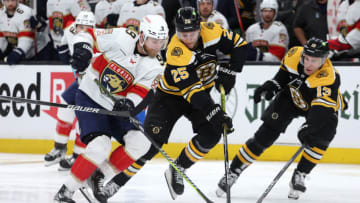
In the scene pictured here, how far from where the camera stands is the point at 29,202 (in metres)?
4.25

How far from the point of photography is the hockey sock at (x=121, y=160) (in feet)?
13.4

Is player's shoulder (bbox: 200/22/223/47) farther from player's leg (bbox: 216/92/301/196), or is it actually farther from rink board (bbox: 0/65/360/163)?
rink board (bbox: 0/65/360/163)

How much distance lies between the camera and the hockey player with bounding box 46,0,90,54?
7410 mm

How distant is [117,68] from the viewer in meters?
4.11

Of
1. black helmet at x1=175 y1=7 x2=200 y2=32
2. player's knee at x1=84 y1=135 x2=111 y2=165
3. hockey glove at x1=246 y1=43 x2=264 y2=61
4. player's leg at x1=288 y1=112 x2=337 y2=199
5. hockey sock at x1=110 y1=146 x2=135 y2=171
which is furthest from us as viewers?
hockey glove at x1=246 y1=43 x2=264 y2=61

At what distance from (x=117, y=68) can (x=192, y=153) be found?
829 mm

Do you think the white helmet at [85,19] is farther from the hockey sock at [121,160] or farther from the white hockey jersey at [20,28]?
the hockey sock at [121,160]

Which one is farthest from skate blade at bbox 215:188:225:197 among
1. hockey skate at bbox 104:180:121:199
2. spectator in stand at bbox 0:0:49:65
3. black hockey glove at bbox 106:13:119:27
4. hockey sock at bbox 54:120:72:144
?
spectator in stand at bbox 0:0:49:65

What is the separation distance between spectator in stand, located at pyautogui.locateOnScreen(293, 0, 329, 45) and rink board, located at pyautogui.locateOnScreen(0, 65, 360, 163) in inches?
25.3

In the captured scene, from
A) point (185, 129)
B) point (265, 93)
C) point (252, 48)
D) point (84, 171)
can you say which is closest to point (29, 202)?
point (84, 171)

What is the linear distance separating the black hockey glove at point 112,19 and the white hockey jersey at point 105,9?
4cm

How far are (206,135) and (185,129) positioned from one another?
246 centimetres

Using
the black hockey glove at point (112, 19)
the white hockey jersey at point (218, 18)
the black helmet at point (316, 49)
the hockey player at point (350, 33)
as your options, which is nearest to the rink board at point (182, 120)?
the hockey player at point (350, 33)

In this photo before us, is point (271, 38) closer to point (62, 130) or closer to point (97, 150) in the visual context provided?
point (62, 130)
